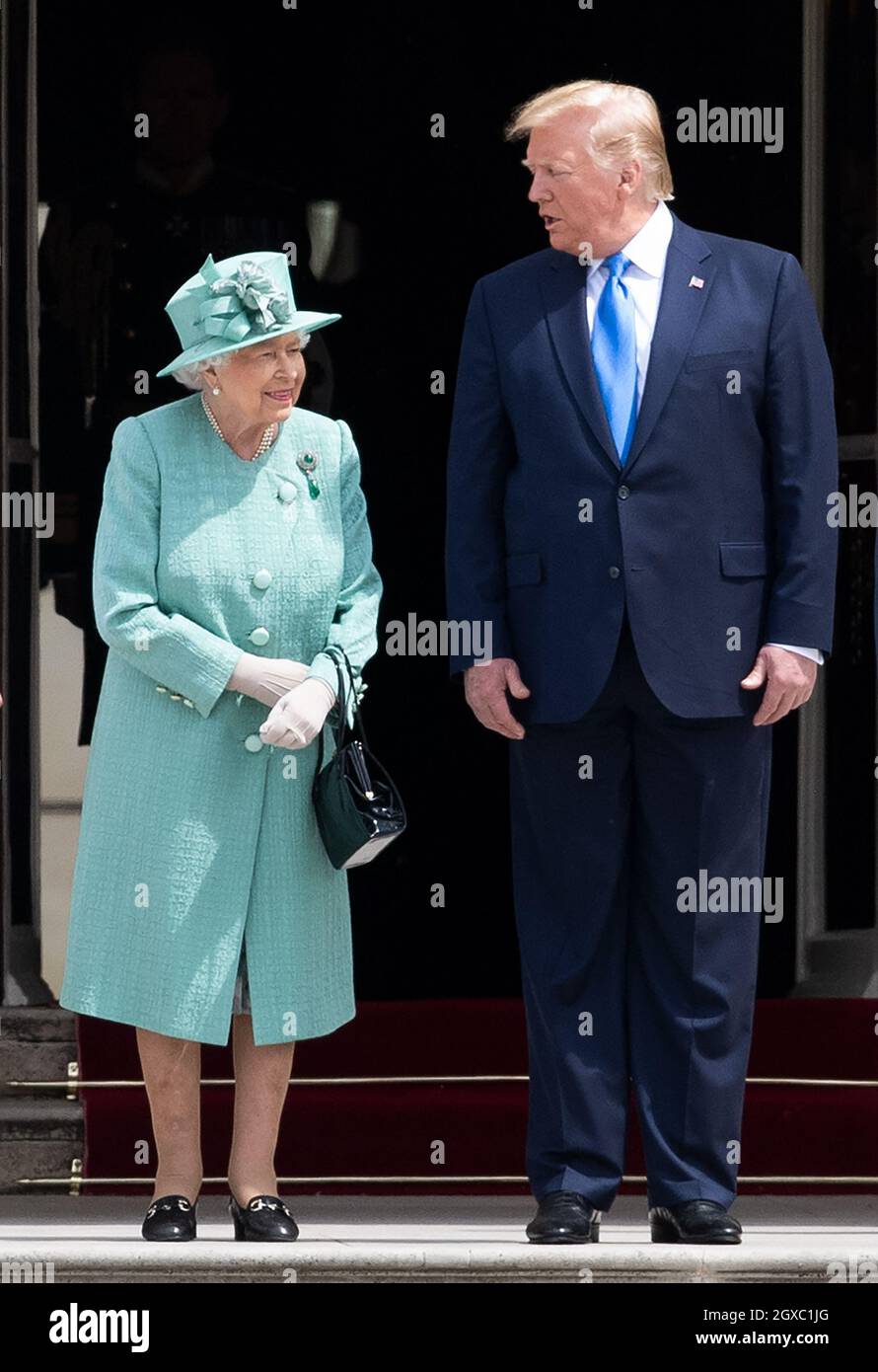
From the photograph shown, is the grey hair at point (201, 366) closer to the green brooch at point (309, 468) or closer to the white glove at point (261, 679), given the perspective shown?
the green brooch at point (309, 468)

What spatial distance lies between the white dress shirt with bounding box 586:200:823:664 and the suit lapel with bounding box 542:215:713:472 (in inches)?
0.8

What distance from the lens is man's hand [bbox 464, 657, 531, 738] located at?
6.00 m

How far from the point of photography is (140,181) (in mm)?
7176

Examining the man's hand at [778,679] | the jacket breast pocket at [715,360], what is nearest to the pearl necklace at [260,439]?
the jacket breast pocket at [715,360]

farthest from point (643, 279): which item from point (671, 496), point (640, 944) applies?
point (640, 944)

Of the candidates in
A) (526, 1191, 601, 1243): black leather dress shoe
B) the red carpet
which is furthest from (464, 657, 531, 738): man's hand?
the red carpet

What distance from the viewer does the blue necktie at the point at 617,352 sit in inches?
235

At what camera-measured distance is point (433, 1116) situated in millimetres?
7039

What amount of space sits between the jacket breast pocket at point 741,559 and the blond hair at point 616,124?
71 centimetres

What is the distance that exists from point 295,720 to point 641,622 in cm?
68

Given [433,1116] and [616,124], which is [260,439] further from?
[433,1116]
